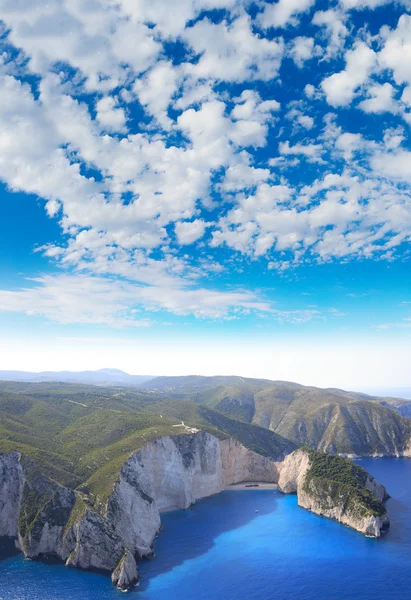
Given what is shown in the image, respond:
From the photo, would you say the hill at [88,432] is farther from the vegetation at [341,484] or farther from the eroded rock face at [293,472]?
the vegetation at [341,484]

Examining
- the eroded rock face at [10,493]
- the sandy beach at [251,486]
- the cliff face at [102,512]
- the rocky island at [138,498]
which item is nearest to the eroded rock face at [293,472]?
the rocky island at [138,498]

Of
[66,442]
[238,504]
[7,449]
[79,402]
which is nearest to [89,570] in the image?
[7,449]

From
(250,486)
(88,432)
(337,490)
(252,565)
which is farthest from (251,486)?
(88,432)

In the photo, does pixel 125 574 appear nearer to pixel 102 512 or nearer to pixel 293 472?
pixel 102 512

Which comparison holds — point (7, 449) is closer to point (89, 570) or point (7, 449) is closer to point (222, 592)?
point (89, 570)

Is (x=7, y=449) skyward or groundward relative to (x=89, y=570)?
skyward

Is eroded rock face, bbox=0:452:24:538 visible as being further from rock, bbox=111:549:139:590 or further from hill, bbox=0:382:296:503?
rock, bbox=111:549:139:590
